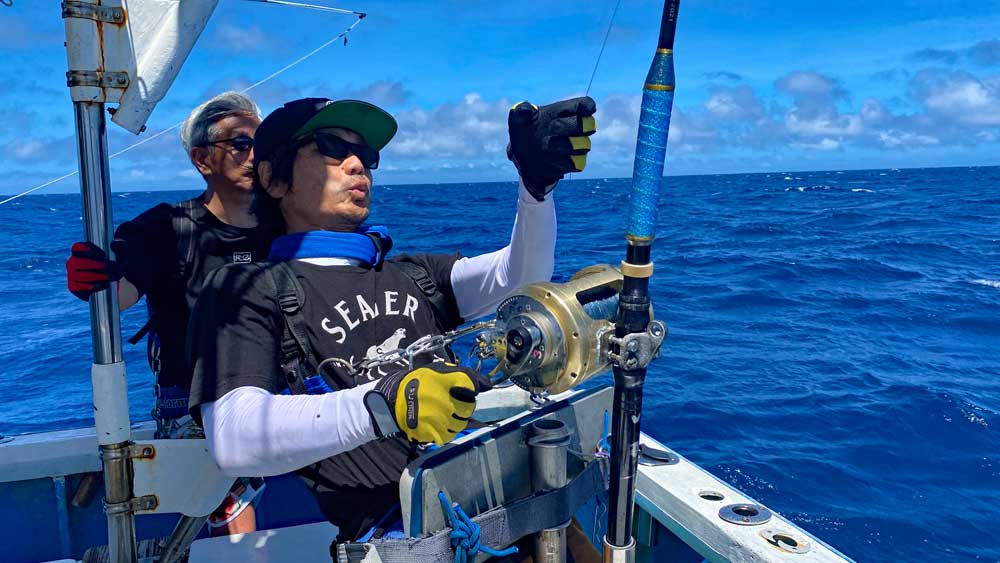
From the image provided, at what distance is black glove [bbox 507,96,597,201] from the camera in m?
1.70

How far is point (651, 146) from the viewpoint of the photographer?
1.57 metres

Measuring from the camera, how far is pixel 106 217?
6.39 feet

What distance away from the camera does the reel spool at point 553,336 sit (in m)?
1.63

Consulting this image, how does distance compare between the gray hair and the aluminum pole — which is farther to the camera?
the gray hair

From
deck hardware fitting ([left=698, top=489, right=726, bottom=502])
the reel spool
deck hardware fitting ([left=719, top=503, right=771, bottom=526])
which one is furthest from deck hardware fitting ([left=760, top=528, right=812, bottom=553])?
the reel spool

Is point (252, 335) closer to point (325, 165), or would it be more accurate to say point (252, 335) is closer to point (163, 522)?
point (325, 165)

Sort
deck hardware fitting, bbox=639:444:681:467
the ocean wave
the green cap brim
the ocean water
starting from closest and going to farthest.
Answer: the green cap brim, deck hardware fitting, bbox=639:444:681:467, the ocean water, the ocean wave

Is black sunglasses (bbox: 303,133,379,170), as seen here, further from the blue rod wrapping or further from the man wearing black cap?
the blue rod wrapping

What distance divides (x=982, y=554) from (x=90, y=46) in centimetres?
507

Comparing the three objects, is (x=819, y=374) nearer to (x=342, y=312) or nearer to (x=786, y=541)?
(x=786, y=541)

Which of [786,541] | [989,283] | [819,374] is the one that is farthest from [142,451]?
[989,283]

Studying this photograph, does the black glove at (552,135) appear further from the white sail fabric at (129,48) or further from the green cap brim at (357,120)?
the white sail fabric at (129,48)

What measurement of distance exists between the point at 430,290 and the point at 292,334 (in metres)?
0.56

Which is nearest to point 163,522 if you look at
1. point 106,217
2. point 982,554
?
point 106,217
